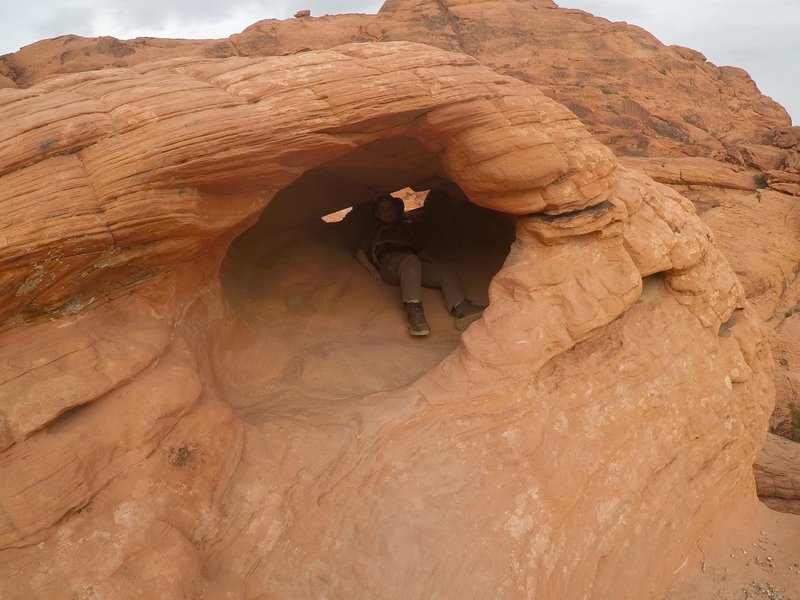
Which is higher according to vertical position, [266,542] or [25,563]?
[25,563]

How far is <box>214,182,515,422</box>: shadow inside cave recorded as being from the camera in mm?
4254

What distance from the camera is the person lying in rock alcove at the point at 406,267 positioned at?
5.19m

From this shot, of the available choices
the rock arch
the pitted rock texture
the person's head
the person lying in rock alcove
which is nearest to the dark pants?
the person lying in rock alcove

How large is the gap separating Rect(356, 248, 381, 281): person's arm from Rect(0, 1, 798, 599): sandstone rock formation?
867mm

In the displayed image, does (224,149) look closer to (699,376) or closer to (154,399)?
(154,399)

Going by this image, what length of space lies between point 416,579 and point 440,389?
3.89ft

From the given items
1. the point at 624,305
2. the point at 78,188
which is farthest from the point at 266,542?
the point at 624,305

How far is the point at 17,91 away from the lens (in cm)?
329

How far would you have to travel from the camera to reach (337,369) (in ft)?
14.8

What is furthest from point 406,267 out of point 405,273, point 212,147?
point 212,147

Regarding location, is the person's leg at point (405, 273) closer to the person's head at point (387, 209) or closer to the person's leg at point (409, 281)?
the person's leg at point (409, 281)

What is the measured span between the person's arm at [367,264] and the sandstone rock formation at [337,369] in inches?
34.1

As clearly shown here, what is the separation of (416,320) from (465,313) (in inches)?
18.6

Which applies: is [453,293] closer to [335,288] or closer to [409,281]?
[409,281]
